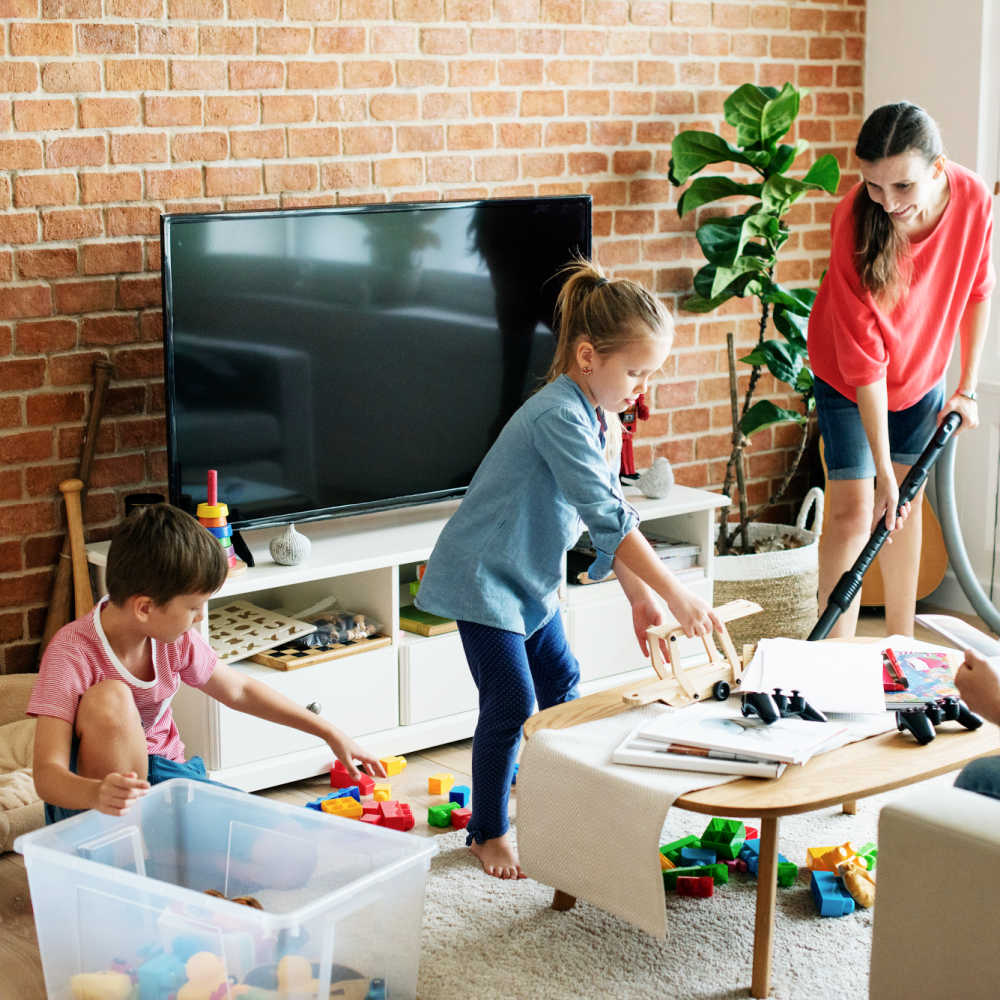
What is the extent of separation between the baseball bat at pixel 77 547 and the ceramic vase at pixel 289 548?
390 millimetres

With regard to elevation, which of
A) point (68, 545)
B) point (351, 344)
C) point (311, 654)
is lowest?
point (311, 654)

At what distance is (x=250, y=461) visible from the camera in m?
3.09

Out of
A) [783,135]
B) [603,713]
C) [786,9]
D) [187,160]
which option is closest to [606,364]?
[603,713]

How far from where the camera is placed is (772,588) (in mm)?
3834

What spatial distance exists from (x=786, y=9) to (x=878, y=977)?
10.4 ft

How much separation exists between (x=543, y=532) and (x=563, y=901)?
620mm

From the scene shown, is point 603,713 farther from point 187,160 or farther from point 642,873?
point 187,160

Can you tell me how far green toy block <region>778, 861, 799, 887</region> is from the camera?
8.25ft

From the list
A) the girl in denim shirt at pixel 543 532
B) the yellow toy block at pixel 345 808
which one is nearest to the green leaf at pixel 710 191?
the girl in denim shirt at pixel 543 532

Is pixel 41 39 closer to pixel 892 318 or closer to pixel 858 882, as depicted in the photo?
pixel 892 318

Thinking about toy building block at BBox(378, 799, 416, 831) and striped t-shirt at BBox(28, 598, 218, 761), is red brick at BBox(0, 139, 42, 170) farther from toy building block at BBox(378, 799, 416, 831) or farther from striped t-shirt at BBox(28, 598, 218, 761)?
toy building block at BBox(378, 799, 416, 831)

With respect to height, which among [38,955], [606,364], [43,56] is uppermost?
[43,56]

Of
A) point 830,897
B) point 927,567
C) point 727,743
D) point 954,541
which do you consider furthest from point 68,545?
point 927,567

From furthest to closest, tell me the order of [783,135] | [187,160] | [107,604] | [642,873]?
[783,135], [187,160], [107,604], [642,873]
